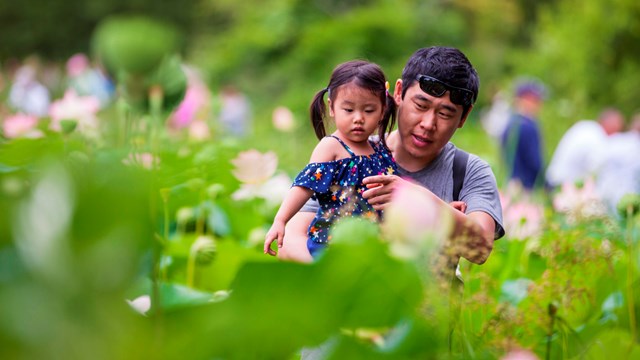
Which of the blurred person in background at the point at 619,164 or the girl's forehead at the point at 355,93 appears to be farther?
the blurred person in background at the point at 619,164

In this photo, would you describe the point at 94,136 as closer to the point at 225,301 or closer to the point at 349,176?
the point at 349,176

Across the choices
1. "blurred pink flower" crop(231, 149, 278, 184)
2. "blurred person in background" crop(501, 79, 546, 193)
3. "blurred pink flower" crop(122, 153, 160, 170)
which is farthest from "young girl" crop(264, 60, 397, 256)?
"blurred person in background" crop(501, 79, 546, 193)

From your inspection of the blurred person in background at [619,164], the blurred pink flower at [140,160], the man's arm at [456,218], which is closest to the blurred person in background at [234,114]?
the blurred person in background at [619,164]

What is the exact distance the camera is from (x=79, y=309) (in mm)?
527

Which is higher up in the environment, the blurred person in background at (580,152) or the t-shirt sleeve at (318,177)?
the t-shirt sleeve at (318,177)

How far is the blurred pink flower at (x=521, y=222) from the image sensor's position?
2.82 meters

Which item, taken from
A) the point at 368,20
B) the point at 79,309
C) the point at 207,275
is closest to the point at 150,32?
the point at 79,309

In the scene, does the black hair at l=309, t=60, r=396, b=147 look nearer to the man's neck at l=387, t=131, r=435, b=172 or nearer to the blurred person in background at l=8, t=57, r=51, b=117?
the man's neck at l=387, t=131, r=435, b=172

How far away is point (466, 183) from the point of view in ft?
5.05

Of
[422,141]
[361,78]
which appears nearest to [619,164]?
[422,141]

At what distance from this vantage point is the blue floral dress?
137 cm

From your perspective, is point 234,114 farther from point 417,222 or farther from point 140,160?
point 417,222

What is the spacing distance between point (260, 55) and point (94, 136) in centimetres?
1069

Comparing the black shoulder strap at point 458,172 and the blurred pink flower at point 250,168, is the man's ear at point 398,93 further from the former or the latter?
the blurred pink flower at point 250,168
